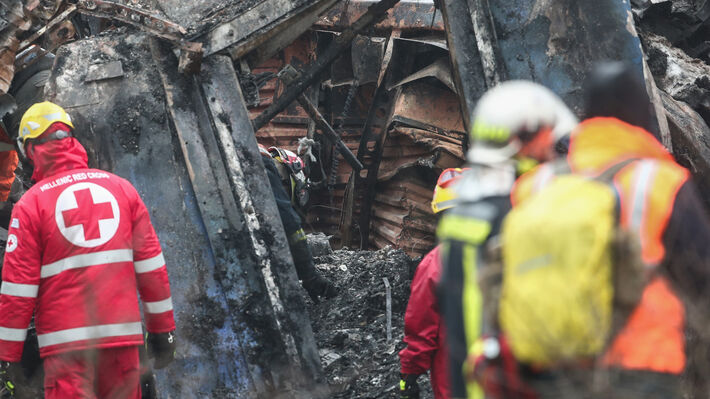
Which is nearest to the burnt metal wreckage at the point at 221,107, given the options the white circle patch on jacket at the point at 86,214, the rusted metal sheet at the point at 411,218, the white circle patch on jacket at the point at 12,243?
the white circle patch on jacket at the point at 86,214

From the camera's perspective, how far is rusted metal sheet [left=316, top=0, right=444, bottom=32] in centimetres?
851

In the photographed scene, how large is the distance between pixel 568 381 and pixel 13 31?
467 cm

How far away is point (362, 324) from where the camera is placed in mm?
5430

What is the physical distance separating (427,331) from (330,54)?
3.24 meters

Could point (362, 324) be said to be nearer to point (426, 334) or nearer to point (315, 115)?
point (315, 115)

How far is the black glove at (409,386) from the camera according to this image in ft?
9.43

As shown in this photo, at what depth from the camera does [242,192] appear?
417cm

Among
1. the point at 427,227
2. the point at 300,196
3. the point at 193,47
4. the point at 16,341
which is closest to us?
the point at 16,341

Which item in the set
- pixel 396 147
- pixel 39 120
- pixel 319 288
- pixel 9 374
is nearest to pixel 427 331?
pixel 39 120

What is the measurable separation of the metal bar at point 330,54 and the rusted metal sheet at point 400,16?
3.16 m

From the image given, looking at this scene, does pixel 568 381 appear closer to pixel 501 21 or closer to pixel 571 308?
pixel 571 308

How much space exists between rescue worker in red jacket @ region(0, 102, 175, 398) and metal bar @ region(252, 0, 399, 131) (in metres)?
2.13

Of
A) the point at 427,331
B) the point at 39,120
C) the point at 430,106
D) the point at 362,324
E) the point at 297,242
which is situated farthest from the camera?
the point at 430,106

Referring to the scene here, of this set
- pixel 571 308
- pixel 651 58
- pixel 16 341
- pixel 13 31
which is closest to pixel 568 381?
pixel 571 308
